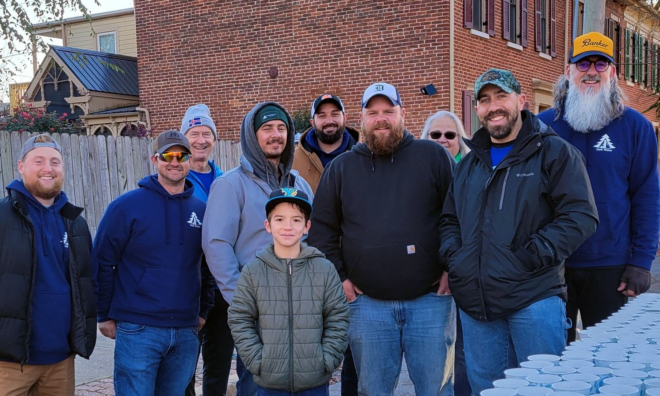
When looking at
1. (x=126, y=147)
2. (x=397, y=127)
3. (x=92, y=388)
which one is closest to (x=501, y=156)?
(x=397, y=127)

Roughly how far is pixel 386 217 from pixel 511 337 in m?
0.95

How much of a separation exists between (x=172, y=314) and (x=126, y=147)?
19.7 feet

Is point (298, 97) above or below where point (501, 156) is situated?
above

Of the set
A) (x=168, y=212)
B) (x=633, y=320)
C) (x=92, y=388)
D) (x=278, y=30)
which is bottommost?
(x=92, y=388)

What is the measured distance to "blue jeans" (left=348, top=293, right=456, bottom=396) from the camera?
391 cm

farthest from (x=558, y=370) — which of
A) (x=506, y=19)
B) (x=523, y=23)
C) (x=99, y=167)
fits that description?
(x=523, y=23)

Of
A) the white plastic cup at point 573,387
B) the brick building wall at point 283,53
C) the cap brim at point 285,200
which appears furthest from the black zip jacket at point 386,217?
the brick building wall at point 283,53

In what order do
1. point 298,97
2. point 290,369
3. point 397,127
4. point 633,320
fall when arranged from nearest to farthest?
point 633,320 → point 290,369 → point 397,127 → point 298,97

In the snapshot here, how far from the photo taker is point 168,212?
13.7ft

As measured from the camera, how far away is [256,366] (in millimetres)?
3412

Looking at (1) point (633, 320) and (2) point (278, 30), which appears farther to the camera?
(2) point (278, 30)

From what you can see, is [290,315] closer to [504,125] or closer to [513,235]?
[513,235]

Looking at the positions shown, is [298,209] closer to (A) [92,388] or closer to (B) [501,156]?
(B) [501,156]

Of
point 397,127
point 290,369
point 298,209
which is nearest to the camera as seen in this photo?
point 290,369
